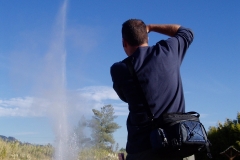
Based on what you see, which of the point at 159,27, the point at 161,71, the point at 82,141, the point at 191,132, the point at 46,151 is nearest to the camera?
the point at 191,132

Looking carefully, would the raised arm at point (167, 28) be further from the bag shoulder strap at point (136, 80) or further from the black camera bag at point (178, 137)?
the black camera bag at point (178, 137)

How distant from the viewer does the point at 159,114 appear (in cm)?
230

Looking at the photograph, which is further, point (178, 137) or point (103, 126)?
point (103, 126)

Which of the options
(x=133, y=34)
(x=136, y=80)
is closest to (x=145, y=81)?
(x=136, y=80)

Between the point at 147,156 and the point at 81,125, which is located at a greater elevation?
the point at 81,125

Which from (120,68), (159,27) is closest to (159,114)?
(120,68)

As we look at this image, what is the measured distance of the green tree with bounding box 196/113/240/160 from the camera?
971 centimetres

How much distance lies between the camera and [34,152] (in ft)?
41.6

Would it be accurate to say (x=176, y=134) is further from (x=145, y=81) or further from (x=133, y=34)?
(x=133, y=34)

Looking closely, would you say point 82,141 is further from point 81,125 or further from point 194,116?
point 194,116

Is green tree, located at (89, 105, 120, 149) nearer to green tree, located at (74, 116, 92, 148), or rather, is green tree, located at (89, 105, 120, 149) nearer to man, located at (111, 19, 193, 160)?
green tree, located at (74, 116, 92, 148)

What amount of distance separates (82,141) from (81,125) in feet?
2.17

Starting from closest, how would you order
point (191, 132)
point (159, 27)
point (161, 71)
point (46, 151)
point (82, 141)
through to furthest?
point (191, 132)
point (161, 71)
point (159, 27)
point (46, 151)
point (82, 141)

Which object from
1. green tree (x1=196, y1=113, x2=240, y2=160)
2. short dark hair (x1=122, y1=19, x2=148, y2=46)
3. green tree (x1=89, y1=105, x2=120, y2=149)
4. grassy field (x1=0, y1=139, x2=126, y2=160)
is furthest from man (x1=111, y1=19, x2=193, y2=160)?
green tree (x1=89, y1=105, x2=120, y2=149)
